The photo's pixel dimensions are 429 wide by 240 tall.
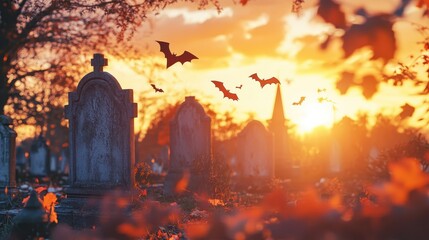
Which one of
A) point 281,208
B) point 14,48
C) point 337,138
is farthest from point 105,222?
point 337,138

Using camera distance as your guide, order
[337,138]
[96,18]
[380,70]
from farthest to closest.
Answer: [337,138]
[96,18]
[380,70]

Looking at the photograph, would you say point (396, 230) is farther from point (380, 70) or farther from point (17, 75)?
point (17, 75)

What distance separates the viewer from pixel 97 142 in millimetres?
9617

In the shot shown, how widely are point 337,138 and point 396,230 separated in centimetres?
2967

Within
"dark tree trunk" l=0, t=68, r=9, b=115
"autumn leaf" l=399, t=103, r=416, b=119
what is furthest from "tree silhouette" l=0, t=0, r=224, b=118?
"autumn leaf" l=399, t=103, r=416, b=119

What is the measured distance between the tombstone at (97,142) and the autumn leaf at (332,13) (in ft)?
20.6

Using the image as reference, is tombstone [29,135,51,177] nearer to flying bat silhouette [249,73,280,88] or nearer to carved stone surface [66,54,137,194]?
carved stone surface [66,54,137,194]

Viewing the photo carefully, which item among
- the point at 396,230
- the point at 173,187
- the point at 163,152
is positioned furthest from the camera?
the point at 163,152

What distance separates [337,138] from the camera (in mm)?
31203

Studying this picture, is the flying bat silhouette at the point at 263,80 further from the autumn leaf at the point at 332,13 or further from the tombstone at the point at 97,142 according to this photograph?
the autumn leaf at the point at 332,13

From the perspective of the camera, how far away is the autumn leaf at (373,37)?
2840 mm

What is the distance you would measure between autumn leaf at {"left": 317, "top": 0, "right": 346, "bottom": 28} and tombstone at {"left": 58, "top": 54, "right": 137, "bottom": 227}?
629 centimetres

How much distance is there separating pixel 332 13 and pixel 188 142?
12224 millimetres

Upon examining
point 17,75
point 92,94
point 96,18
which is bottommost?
point 92,94
